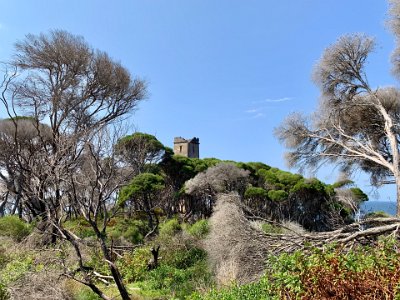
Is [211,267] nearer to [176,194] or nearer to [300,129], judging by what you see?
[300,129]

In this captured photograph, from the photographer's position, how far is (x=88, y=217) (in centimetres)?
706

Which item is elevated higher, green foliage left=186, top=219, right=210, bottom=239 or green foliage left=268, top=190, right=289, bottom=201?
green foliage left=268, top=190, right=289, bottom=201

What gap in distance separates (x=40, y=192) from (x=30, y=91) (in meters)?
8.78

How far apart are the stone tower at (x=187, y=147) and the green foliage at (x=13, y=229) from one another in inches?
1095

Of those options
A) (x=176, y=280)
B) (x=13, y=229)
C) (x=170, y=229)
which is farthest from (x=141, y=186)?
(x=176, y=280)

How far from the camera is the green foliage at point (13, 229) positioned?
13.7m

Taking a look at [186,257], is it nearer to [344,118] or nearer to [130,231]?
[130,231]

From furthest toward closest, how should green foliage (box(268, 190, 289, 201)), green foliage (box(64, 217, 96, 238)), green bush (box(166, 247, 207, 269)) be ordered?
1. green foliage (box(268, 190, 289, 201))
2. green foliage (box(64, 217, 96, 238))
3. green bush (box(166, 247, 207, 269))

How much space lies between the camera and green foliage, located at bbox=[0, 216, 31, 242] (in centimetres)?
1368

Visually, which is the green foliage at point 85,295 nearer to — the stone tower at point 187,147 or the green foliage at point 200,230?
the green foliage at point 200,230

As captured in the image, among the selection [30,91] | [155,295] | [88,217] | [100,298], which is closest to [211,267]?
[155,295]

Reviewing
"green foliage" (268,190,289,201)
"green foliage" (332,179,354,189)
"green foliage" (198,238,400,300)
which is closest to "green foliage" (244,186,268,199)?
"green foliage" (268,190,289,201)

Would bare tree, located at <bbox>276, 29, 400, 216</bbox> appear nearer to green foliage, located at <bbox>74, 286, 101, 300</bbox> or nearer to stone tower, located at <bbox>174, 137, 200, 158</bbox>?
green foliage, located at <bbox>74, 286, 101, 300</bbox>

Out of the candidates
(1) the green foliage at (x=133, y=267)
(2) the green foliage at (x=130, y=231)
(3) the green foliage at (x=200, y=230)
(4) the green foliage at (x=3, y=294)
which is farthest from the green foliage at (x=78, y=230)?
(4) the green foliage at (x=3, y=294)
